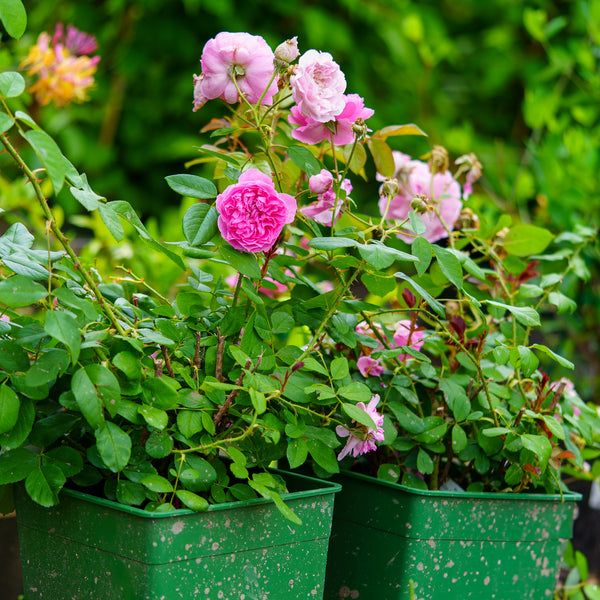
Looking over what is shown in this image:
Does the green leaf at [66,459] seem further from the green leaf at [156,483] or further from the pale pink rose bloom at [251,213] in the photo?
the pale pink rose bloom at [251,213]

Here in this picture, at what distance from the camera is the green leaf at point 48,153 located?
1.56 feet

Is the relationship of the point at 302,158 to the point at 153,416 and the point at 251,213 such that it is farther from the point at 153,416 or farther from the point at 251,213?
the point at 153,416

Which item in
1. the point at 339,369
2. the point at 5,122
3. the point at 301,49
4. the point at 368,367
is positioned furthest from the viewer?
the point at 301,49

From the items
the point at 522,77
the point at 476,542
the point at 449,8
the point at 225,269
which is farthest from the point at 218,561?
the point at 449,8

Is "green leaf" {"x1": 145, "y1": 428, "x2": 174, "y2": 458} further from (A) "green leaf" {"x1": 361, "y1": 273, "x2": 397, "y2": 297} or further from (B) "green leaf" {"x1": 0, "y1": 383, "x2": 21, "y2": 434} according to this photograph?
(A) "green leaf" {"x1": 361, "y1": 273, "x2": 397, "y2": 297}

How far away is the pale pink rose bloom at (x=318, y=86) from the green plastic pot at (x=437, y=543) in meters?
0.38

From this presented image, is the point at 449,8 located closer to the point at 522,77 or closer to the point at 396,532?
the point at 522,77

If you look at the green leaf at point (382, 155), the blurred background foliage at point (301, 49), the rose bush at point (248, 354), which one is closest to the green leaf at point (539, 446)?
the rose bush at point (248, 354)

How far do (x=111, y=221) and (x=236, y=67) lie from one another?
20cm

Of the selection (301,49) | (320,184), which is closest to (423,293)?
(320,184)

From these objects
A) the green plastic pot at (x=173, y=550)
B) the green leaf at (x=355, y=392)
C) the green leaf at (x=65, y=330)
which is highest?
the green leaf at (x=65, y=330)

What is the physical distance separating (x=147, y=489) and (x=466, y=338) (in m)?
0.42

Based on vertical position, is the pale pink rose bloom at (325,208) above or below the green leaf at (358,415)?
above

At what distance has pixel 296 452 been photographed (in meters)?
0.65
